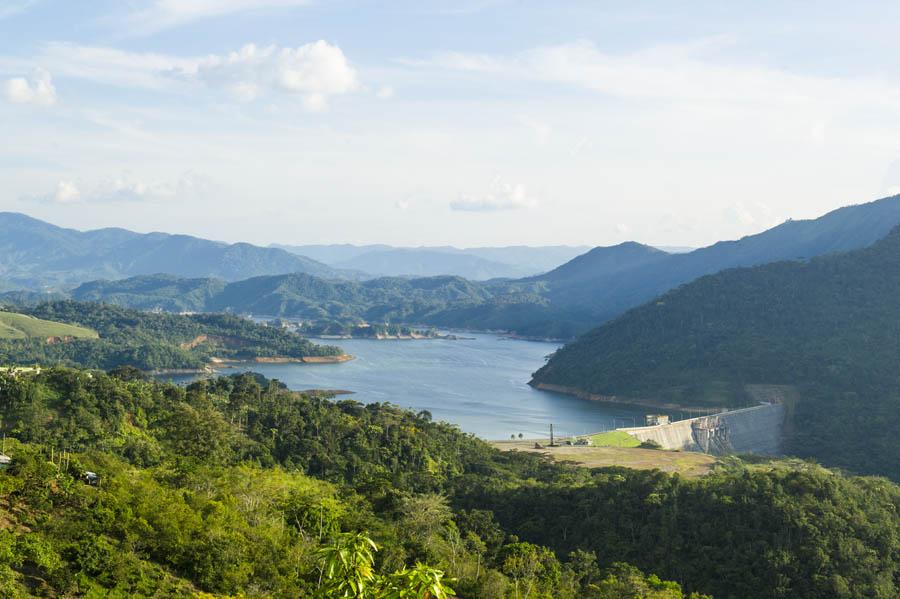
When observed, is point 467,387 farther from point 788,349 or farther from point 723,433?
point 788,349

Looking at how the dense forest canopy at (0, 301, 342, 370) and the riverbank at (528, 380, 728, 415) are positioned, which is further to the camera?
the dense forest canopy at (0, 301, 342, 370)

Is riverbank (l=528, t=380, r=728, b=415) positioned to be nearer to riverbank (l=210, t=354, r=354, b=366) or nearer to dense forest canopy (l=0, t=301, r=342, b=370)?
riverbank (l=210, t=354, r=354, b=366)

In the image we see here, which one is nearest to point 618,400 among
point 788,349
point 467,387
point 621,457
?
point 467,387

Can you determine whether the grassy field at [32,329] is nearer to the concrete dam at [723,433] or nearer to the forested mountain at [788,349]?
the forested mountain at [788,349]

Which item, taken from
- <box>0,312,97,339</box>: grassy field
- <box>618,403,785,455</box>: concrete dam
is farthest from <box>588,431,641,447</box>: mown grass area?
<box>0,312,97,339</box>: grassy field

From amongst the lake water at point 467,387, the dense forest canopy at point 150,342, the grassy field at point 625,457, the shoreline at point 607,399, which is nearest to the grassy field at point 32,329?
the dense forest canopy at point 150,342

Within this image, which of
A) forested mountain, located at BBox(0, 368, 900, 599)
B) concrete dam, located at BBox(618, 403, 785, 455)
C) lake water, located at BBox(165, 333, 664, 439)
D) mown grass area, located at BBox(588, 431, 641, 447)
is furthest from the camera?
lake water, located at BBox(165, 333, 664, 439)
